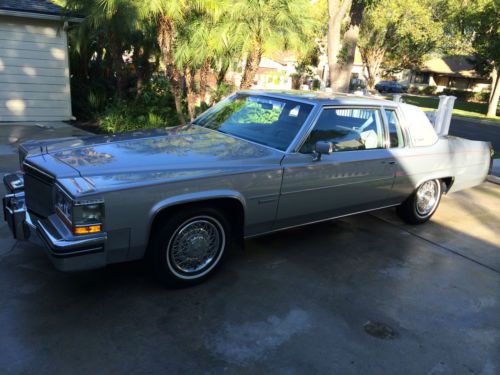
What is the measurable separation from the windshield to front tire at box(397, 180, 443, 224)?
2.18m

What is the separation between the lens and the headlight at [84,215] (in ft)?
9.87

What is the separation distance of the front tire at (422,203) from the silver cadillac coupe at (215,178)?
66mm

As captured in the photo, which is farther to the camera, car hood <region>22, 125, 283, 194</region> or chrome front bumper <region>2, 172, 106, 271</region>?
car hood <region>22, 125, 283, 194</region>

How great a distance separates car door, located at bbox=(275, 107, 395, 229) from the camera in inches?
164

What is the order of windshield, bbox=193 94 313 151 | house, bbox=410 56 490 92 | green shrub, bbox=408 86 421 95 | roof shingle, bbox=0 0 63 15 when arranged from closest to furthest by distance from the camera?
windshield, bbox=193 94 313 151 → roof shingle, bbox=0 0 63 15 → house, bbox=410 56 490 92 → green shrub, bbox=408 86 421 95

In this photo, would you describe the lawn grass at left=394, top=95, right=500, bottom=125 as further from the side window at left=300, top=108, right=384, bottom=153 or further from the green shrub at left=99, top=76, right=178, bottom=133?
the side window at left=300, top=108, right=384, bottom=153

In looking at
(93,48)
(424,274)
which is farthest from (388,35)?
(424,274)

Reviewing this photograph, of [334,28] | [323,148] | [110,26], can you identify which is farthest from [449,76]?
[323,148]

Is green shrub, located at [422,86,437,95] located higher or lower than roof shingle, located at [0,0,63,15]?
lower

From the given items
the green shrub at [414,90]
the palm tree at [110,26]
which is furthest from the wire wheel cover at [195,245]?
the green shrub at [414,90]

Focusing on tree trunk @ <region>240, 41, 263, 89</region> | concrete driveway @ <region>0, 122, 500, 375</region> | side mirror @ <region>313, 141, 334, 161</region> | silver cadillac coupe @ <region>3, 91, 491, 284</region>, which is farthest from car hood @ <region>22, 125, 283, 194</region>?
tree trunk @ <region>240, 41, 263, 89</region>

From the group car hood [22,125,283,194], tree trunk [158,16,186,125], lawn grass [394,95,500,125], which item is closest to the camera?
car hood [22,125,283,194]

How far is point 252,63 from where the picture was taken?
9195 mm

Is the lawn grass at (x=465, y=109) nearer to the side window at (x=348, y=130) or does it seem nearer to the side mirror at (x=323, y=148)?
the side window at (x=348, y=130)
